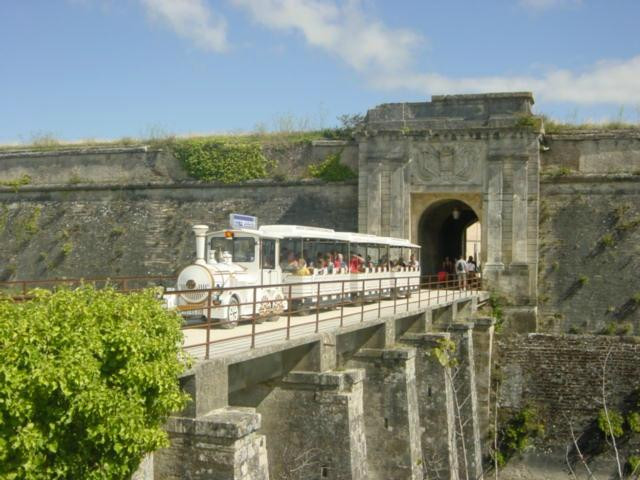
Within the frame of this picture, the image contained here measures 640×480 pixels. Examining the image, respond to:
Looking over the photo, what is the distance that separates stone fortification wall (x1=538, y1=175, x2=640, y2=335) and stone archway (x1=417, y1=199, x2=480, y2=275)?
2.93m

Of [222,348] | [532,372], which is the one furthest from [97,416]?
[532,372]

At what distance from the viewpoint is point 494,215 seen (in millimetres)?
24703

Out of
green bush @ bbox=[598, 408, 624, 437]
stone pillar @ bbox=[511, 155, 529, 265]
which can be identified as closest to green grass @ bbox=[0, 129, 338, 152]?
stone pillar @ bbox=[511, 155, 529, 265]

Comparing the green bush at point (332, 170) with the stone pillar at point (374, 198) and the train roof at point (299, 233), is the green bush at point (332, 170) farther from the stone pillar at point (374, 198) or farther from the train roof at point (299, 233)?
the train roof at point (299, 233)

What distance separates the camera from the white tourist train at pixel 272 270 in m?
13.6

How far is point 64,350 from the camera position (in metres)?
6.80

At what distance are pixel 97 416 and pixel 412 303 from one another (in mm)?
13291

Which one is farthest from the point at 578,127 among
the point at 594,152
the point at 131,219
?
the point at 131,219

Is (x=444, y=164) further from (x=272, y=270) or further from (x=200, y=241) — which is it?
(x=200, y=241)

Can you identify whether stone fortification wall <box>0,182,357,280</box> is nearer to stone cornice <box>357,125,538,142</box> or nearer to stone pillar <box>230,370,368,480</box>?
stone cornice <box>357,125,538,142</box>

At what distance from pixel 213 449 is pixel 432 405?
9.16 meters

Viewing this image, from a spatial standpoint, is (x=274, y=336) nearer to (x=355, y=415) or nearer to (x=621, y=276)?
(x=355, y=415)

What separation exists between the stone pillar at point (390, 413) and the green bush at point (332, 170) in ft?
39.5

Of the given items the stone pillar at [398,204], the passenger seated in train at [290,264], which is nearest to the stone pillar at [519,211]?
the stone pillar at [398,204]
